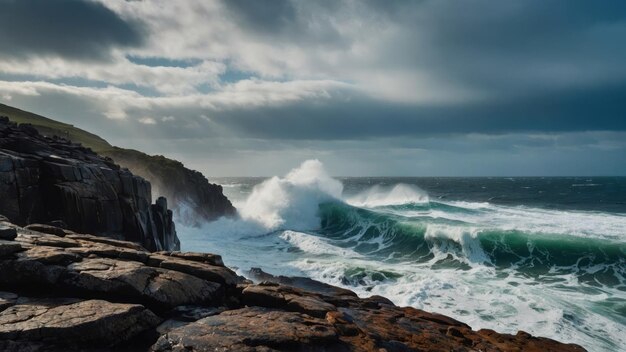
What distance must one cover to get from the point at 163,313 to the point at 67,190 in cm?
1322

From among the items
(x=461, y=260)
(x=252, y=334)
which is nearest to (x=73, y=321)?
(x=252, y=334)

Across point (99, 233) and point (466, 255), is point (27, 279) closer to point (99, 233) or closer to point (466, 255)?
point (99, 233)

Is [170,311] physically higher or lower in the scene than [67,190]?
lower

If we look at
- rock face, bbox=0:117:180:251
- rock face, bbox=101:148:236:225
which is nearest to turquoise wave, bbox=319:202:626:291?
rock face, bbox=0:117:180:251

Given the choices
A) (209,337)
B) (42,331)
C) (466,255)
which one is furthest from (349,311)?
(466,255)

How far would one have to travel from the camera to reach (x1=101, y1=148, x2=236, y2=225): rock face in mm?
48434

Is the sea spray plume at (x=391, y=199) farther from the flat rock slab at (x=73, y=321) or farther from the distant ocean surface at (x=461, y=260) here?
the flat rock slab at (x=73, y=321)

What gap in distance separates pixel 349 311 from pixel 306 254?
19811 millimetres

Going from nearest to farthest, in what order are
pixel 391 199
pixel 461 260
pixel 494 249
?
pixel 461 260 → pixel 494 249 → pixel 391 199

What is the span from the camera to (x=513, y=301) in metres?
17.8

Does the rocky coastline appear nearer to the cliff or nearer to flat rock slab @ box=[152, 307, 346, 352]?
flat rock slab @ box=[152, 307, 346, 352]

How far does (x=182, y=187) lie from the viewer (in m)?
51.3

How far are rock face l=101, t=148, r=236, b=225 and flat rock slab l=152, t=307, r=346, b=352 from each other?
40.0 metres

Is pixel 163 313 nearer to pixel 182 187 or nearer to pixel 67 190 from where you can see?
pixel 67 190
